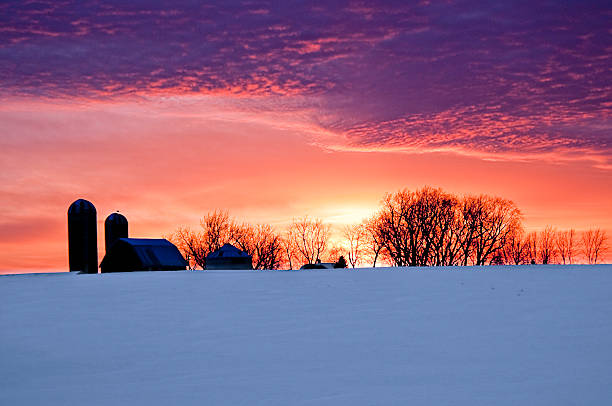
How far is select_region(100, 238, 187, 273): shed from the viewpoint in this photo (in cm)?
7669

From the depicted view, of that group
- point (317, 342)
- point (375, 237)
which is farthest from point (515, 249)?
point (317, 342)

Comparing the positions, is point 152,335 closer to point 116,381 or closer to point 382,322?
point 116,381

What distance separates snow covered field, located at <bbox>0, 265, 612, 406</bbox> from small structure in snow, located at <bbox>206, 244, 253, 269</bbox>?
5939 centimetres

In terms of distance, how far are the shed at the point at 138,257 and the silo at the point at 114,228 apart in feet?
11.4

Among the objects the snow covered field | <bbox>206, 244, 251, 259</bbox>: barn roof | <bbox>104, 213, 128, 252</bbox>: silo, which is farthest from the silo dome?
the snow covered field

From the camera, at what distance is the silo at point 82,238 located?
6278 cm

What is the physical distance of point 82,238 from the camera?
63.3m

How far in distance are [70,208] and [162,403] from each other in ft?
189

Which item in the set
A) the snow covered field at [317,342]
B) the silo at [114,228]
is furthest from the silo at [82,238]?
the snow covered field at [317,342]

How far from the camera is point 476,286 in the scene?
23391 millimetres

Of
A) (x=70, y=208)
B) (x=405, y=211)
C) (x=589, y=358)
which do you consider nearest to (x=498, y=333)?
(x=589, y=358)

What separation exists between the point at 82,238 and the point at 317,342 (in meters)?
53.2

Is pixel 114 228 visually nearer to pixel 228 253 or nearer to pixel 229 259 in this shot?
pixel 228 253

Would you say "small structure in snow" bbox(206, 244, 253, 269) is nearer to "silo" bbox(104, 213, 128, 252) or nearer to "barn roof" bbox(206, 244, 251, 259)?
"barn roof" bbox(206, 244, 251, 259)
